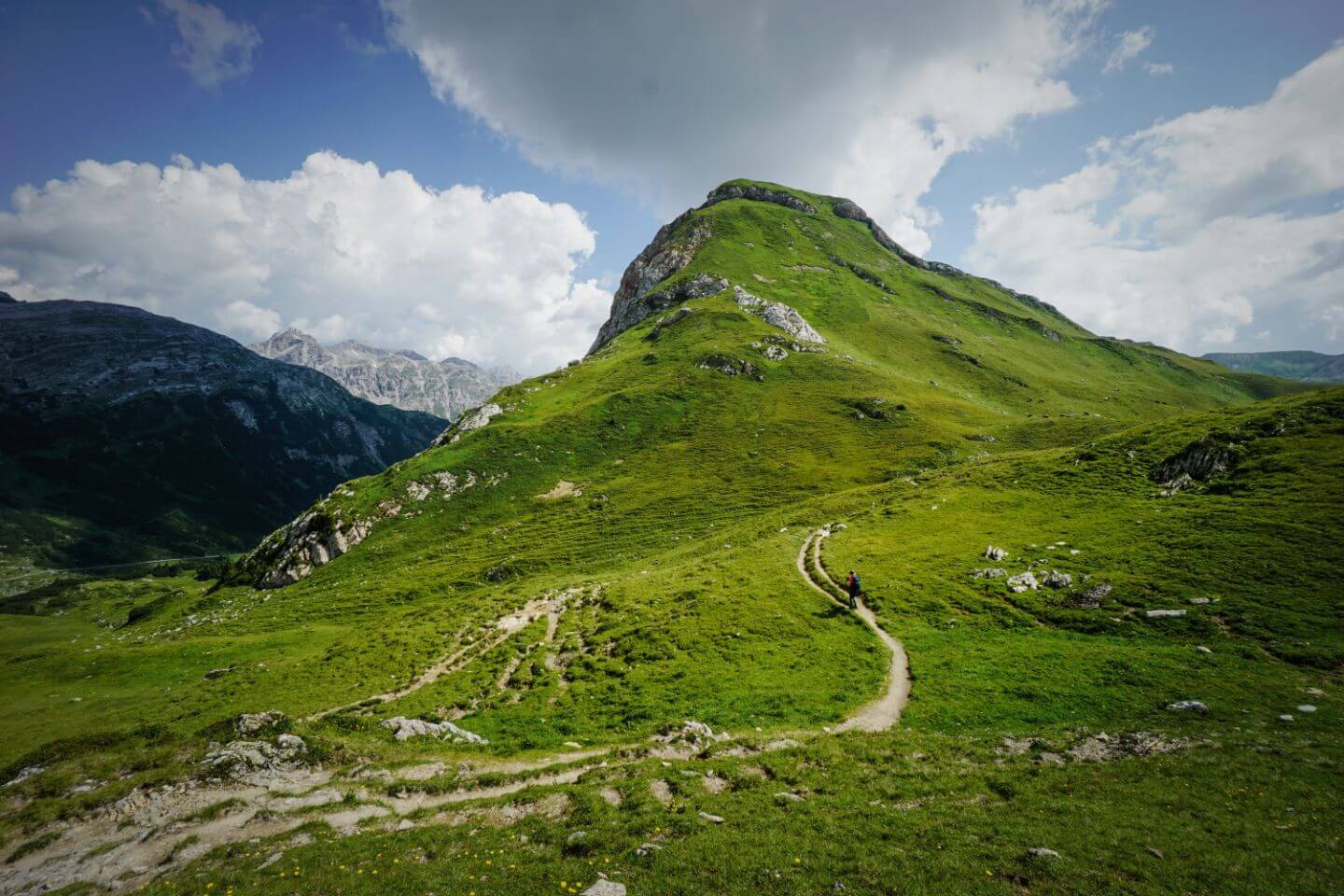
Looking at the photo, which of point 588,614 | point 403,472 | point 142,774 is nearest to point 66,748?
point 142,774

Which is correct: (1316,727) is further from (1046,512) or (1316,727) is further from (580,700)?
(580,700)

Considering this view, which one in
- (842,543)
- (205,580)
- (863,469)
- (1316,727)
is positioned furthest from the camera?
(205,580)

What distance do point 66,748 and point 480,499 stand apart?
2441 inches

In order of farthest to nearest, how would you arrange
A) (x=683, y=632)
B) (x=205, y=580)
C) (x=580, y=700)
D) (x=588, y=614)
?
(x=205, y=580) < (x=588, y=614) < (x=683, y=632) < (x=580, y=700)

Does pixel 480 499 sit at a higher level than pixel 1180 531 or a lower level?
higher

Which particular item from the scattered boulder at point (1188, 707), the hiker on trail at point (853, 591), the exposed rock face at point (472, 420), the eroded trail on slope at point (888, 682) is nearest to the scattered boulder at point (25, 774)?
the eroded trail on slope at point (888, 682)

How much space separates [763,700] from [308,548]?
263 feet

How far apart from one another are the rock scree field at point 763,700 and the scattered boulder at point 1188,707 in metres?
0.14

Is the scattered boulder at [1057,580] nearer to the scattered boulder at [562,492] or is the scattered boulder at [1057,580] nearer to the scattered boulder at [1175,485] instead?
the scattered boulder at [1175,485]

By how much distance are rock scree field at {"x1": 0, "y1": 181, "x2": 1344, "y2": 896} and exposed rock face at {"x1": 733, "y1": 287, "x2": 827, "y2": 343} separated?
85.2 meters

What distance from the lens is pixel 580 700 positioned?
2948 centimetres

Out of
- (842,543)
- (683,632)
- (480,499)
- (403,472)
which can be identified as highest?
(403,472)

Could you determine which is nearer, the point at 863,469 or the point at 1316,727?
the point at 1316,727

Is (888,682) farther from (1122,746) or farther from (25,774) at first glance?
(25,774)
